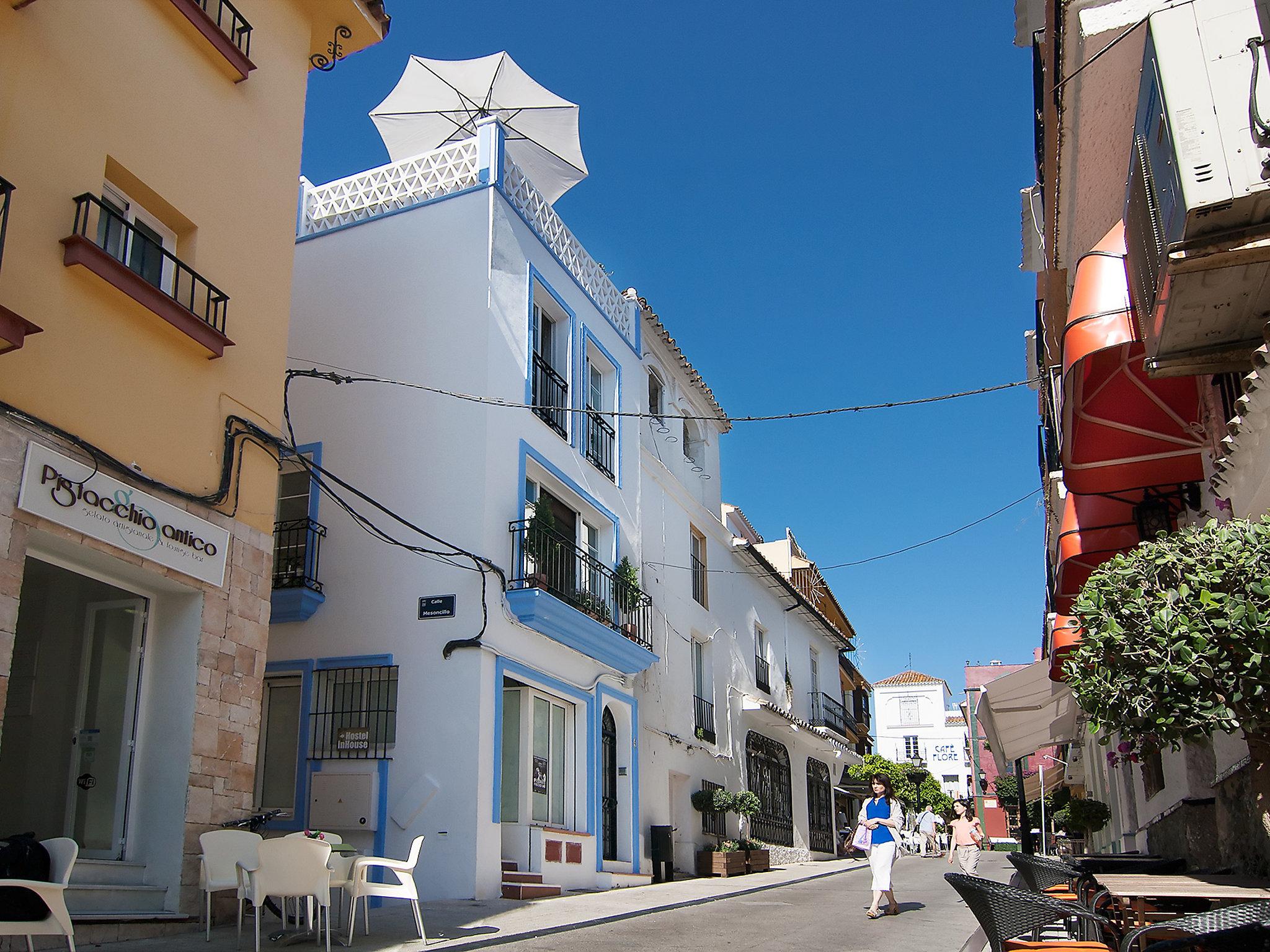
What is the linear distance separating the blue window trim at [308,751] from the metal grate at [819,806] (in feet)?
54.2

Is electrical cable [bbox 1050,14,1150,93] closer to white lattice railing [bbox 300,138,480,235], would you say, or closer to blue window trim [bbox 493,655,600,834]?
white lattice railing [bbox 300,138,480,235]

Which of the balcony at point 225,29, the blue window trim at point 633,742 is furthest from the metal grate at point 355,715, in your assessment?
the balcony at point 225,29

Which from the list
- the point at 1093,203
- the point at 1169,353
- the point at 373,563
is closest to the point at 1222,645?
the point at 1169,353

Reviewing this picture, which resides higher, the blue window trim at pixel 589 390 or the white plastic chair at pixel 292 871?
the blue window trim at pixel 589 390

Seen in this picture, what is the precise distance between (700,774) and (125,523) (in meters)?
13.6

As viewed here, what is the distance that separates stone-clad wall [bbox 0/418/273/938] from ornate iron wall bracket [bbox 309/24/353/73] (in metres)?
5.47

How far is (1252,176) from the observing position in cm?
559

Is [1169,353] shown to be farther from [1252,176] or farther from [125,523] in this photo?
[125,523]

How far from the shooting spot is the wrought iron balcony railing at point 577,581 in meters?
13.3

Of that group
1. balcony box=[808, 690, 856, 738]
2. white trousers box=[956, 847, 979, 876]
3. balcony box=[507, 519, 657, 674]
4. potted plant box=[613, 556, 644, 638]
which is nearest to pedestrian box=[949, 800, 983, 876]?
white trousers box=[956, 847, 979, 876]

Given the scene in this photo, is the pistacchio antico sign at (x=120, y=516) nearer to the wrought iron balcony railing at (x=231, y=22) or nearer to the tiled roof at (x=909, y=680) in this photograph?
the wrought iron balcony railing at (x=231, y=22)

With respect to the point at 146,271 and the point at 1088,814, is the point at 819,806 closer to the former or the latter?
the point at 1088,814

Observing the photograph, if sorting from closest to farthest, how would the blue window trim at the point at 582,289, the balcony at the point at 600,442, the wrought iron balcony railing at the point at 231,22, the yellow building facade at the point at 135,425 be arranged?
the yellow building facade at the point at 135,425 < the wrought iron balcony railing at the point at 231,22 < the blue window trim at the point at 582,289 < the balcony at the point at 600,442

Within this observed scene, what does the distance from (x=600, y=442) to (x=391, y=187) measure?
4832 mm
